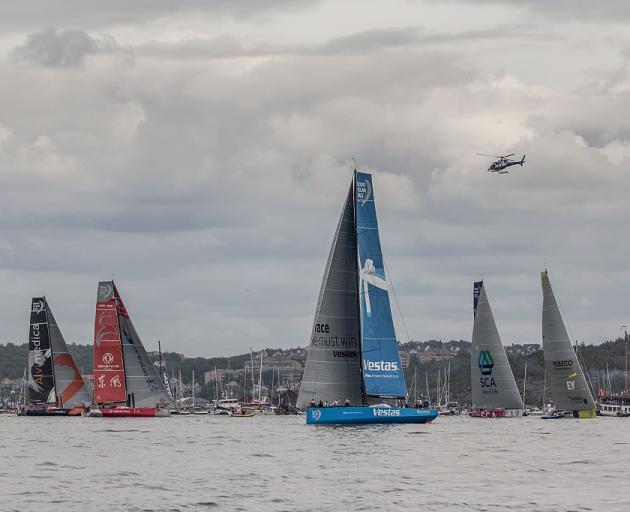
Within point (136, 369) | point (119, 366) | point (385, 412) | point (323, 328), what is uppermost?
point (119, 366)

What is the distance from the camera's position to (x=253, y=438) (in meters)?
85.1

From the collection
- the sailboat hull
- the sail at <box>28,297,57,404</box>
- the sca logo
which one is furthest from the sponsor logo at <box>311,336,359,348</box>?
the sail at <box>28,297,57,404</box>

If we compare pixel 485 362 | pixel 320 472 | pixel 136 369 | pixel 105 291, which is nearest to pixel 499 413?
pixel 485 362

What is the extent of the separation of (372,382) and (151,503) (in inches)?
1593

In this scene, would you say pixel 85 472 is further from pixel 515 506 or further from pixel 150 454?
pixel 515 506

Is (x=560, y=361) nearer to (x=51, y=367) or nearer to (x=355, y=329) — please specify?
(x=355, y=329)

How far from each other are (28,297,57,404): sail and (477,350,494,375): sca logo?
131 feet

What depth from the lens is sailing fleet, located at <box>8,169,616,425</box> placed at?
82.5 meters

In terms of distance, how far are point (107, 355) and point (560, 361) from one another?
39.0 meters

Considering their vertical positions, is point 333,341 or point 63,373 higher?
point 63,373

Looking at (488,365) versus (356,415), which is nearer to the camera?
(356,415)

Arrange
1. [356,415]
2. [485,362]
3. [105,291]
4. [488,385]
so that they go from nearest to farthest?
[356,415]
[105,291]
[485,362]
[488,385]

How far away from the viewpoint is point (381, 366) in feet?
275

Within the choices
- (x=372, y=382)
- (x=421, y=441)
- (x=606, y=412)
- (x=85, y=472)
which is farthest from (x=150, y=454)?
(x=606, y=412)
